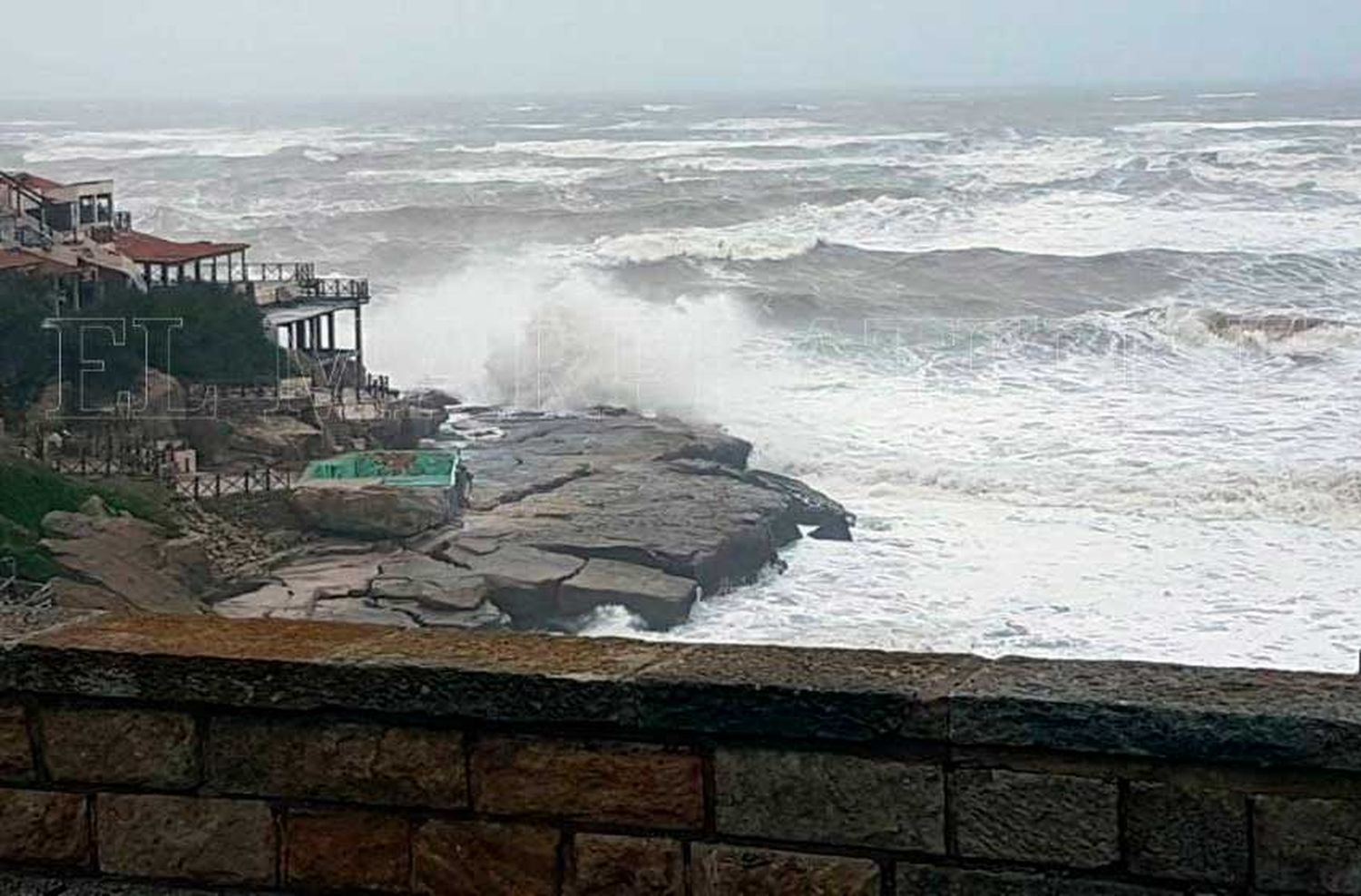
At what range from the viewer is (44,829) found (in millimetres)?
2652

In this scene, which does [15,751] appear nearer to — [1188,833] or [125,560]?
[1188,833]

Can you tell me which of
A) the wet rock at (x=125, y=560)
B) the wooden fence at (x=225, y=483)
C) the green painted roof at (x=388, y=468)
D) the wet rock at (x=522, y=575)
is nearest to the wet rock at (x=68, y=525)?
the wet rock at (x=125, y=560)

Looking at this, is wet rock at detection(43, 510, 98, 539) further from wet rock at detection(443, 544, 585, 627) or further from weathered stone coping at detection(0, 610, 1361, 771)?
weathered stone coping at detection(0, 610, 1361, 771)

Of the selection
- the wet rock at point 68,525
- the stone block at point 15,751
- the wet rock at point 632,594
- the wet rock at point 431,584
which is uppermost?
the stone block at point 15,751

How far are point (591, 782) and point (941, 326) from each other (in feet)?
102

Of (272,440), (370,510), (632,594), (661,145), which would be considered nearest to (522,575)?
(632,594)

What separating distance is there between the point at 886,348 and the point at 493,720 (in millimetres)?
28930

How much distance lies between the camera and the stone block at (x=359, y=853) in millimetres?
2566

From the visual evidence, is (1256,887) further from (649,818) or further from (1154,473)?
(1154,473)

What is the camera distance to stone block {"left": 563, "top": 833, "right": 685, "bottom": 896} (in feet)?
8.13

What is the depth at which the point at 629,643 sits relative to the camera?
8.74 ft

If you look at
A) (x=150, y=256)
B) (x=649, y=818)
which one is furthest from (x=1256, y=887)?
(x=150, y=256)

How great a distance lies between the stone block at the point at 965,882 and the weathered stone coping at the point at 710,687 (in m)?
0.16

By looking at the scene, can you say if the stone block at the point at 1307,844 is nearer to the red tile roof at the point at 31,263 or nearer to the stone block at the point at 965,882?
the stone block at the point at 965,882
